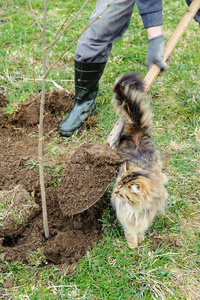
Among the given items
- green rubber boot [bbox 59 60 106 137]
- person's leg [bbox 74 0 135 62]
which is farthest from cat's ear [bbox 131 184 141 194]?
person's leg [bbox 74 0 135 62]

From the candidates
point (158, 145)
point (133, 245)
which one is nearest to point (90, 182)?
point (133, 245)

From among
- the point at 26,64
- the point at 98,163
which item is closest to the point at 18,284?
the point at 98,163

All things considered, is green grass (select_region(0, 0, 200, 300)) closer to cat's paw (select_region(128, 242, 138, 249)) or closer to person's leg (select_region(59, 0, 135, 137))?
cat's paw (select_region(128, 242, 138, 249))

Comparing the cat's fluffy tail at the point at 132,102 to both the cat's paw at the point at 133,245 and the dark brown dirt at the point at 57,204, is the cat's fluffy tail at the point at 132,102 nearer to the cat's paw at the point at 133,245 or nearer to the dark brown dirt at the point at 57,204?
the dark brown dirt at the point at 57,204

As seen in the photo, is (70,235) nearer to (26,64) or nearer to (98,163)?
(98,163)

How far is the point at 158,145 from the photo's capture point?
3346 millimetres

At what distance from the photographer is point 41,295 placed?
2.08 metres

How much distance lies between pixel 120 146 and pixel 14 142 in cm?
129

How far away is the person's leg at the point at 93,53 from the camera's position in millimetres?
2932

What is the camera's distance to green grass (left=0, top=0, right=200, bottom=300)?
215 centimetres

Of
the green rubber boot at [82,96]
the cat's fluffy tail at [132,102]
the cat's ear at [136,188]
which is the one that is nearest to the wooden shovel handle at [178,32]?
the cat's fluffy tail at [132,102]

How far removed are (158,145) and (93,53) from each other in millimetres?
1281

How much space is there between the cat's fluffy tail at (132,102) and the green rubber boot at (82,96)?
0.88m

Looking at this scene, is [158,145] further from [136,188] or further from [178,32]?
[136,188]
